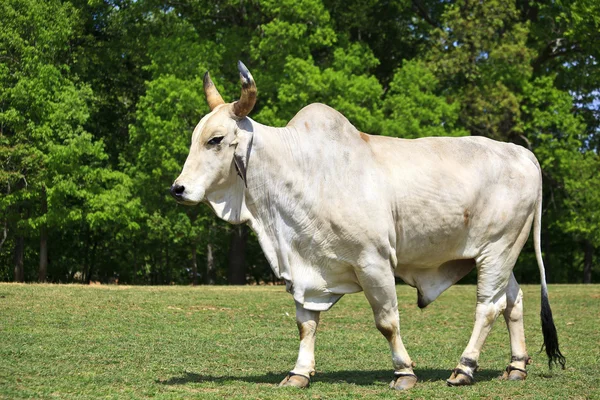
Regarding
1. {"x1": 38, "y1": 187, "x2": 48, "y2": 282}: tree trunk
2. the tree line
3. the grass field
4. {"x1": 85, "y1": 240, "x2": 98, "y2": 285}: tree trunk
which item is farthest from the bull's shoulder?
{"x1": 85, "y1": 240, "x2": 98, "y2": 285}: tree trunk

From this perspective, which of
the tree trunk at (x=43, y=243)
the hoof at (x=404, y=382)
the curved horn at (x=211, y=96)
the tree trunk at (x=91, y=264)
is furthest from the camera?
the tree trunk at (x=91, y=264)

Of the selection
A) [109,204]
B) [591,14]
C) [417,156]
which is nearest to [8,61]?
[109,204]

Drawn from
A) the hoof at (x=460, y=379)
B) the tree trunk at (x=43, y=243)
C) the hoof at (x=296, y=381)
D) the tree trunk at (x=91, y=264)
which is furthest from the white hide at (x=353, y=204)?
the tree trunk at (x=91, y=264)

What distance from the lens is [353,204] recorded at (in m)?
10.1

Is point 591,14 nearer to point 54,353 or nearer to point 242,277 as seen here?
point 242,277

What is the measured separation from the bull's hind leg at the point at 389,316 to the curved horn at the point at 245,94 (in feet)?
6.51

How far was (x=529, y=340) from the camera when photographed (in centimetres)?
1588

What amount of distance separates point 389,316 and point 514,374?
1747mm

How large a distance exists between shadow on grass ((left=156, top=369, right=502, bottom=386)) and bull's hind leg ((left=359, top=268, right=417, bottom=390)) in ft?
1.68

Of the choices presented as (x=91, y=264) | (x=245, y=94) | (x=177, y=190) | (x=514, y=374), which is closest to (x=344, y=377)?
(x=514, y=374)

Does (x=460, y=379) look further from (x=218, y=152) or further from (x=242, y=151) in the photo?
(x=218, y=152)

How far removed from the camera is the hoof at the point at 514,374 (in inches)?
433

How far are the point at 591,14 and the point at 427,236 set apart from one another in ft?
103

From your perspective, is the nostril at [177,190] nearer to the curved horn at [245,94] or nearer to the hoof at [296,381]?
the curved horn at [245,94]
